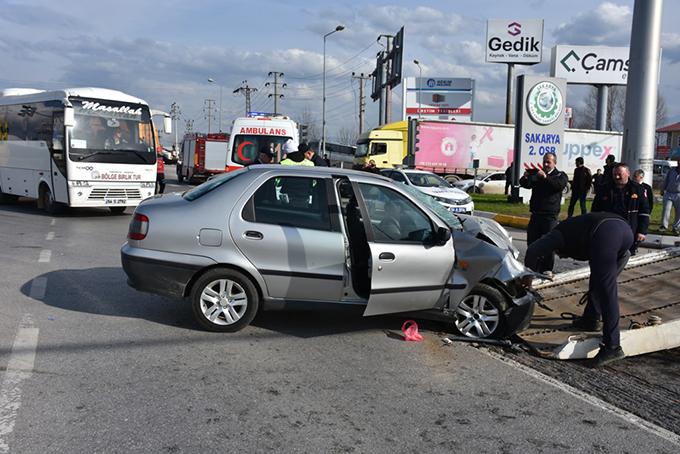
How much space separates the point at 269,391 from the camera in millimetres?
4508

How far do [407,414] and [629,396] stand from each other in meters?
1.73

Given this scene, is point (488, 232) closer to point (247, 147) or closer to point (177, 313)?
point (177, 313)

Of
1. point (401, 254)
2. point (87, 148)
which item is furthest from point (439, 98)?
point (401, 254)

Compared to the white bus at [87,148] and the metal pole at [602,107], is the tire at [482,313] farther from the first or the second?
the metal pole at [602,107]

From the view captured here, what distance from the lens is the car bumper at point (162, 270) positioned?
18.9 feet

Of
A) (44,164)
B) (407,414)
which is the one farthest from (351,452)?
(44,164)

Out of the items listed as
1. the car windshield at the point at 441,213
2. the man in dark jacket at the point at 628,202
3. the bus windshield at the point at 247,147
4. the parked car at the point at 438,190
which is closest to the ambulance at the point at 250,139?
the bus windshield at the point at 247,147

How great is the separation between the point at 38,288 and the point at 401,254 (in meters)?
4.48

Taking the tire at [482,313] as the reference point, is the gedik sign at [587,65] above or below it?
above

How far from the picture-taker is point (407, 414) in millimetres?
4191

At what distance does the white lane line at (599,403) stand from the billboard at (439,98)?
6034cm

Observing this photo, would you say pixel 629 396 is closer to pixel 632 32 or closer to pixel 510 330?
pixel 510 330

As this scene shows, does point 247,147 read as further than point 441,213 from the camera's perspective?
Yes

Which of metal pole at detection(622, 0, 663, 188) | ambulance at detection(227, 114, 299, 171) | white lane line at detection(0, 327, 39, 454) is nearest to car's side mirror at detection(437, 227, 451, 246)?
white lane line at detection(0, 327, 39, 454)
